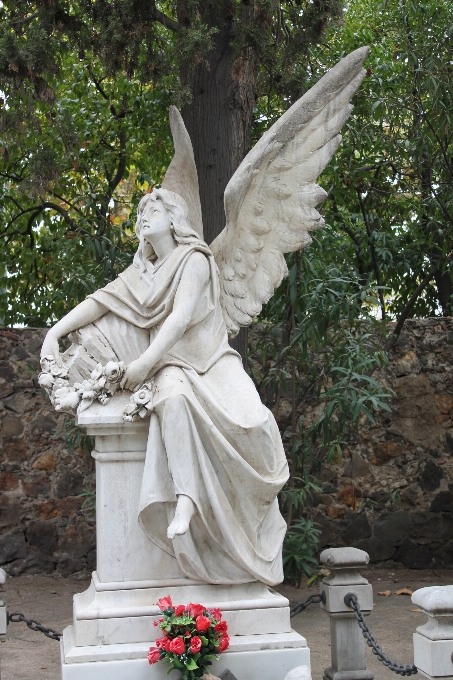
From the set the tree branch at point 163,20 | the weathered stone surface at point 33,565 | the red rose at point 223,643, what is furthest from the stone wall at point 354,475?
the red rose at point 223,643

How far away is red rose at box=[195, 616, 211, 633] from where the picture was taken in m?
3.66

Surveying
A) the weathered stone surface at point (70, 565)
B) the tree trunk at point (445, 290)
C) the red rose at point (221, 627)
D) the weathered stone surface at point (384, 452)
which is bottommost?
the weathered stone surface at point (70, 565)

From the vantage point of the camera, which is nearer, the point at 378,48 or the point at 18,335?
the point at 18,335

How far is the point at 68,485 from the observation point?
23.6 ft

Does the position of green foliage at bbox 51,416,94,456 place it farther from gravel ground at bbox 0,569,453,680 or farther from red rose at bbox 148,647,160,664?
red rose at bbox 148,647,160,664

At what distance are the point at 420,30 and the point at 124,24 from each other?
248cm

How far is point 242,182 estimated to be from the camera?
4.30m

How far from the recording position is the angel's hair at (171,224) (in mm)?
4258

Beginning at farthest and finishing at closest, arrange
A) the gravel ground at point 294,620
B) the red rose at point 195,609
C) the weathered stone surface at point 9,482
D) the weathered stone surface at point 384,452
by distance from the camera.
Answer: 1. the weathered stone surface at point 384,452
2. the weathered stone surface at point 9,482
3. the gravel ground at point 294,620
4. the red rose at point 195,609

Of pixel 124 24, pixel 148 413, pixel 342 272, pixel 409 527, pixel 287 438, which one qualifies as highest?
pixel 124 24

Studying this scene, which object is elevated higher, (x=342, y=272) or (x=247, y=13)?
(x=247, y=13)

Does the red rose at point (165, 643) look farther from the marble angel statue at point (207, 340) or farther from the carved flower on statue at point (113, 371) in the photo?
the carved flower on statue at point (113, 371)

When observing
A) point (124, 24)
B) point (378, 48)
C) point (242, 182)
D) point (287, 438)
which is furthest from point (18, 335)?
point (378, 48)

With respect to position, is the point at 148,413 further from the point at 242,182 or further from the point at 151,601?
the point at 242,182
